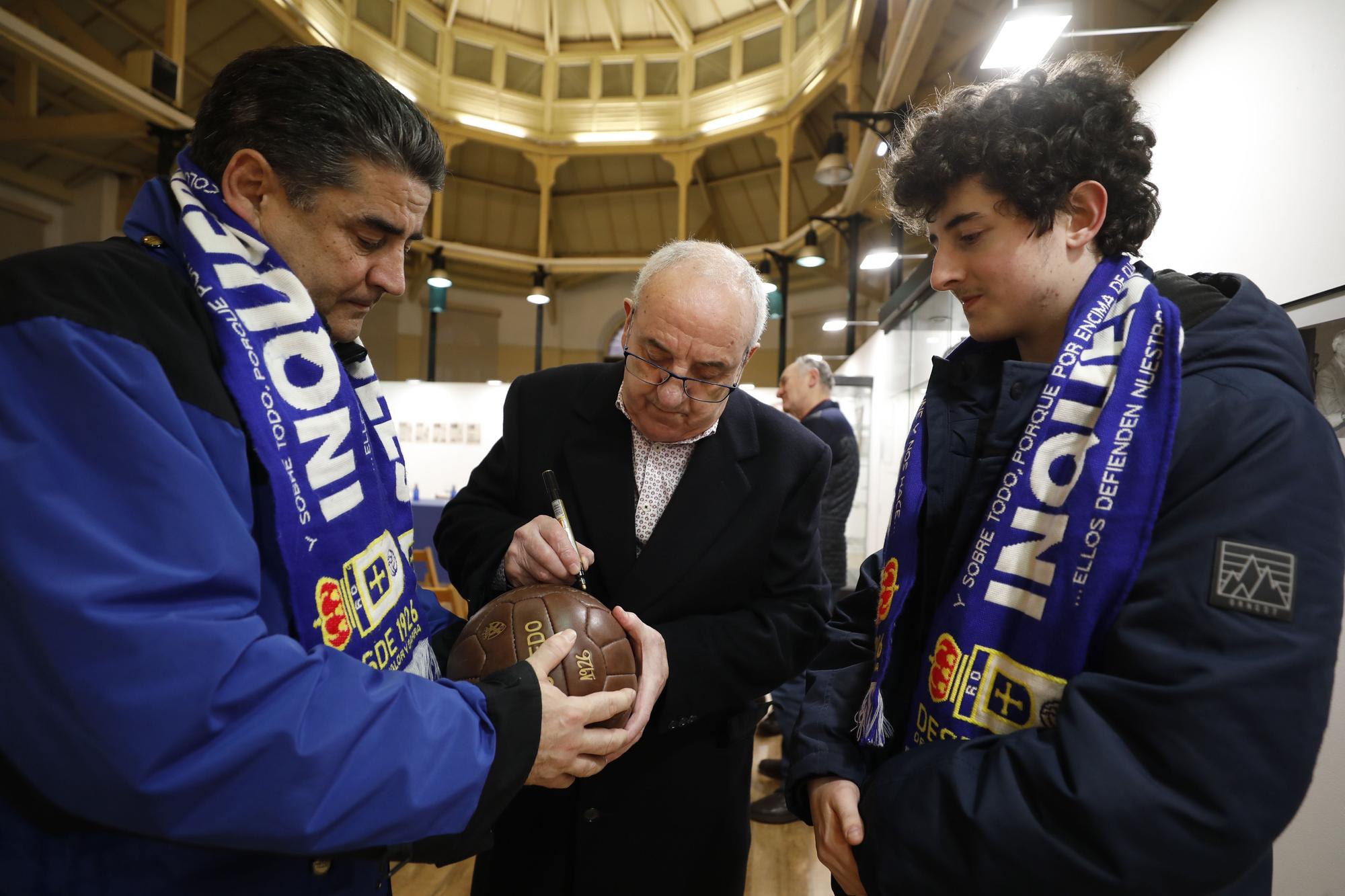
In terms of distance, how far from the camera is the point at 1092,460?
1021 mm

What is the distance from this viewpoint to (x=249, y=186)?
108 cm

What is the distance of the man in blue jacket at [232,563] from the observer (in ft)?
2.39

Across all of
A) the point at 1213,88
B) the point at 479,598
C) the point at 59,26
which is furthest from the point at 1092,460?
the point at 59,26

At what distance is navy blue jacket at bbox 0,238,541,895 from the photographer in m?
0.72

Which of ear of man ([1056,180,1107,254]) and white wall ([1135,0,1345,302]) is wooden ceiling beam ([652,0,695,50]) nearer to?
white wall ([1135,0,1345,302])

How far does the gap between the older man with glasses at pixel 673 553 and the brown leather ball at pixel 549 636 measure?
0.18m

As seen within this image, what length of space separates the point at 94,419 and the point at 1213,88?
119 inches

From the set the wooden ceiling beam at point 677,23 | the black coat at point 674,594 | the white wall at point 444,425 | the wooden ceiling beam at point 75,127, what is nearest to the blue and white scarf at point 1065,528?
the black coat at point 674,594

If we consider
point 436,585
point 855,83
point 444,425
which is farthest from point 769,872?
Answer: point 855,83

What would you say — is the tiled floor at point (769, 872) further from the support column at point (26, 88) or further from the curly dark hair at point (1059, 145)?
the support column at point (26, 88)

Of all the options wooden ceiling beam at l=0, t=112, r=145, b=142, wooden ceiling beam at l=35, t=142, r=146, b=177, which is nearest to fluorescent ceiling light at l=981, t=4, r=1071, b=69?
wooden ceiling beam at l=0, t=112, r=145, b=142

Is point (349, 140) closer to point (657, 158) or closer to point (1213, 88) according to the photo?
point (1213, 88)

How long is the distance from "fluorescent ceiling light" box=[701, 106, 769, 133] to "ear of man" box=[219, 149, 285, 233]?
46.3 feet

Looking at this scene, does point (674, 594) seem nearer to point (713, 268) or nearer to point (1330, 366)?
point (713, 268)
